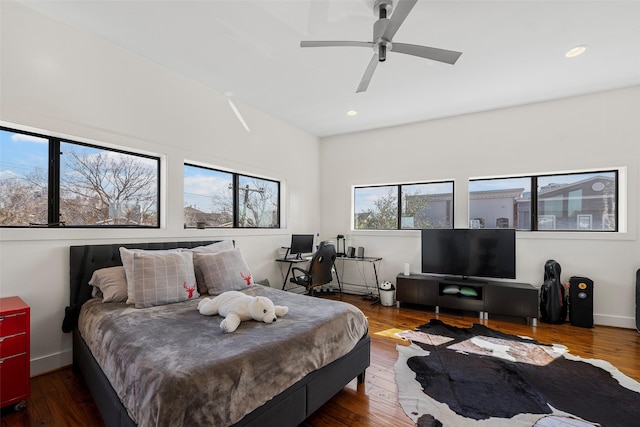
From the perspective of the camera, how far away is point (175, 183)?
328 centimetres

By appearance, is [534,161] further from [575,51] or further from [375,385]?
[375,385]

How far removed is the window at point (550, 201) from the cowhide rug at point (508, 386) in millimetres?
1831

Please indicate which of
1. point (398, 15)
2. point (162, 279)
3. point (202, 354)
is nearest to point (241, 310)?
point (202, 354)

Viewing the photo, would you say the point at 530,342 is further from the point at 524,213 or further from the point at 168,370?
the point at 168,370

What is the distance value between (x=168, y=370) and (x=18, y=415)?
152cm

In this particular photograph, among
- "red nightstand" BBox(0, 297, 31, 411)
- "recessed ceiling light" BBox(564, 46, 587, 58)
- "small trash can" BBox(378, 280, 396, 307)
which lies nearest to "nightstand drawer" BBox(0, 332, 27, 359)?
"red nightstand" BBox(0, 297, 31, 411)

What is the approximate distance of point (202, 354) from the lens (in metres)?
1.42

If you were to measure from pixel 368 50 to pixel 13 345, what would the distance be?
368 centimetres

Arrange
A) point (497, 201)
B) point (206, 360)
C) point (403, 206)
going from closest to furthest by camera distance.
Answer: point (206, 360) → point (497, 201) → point (403, 206)

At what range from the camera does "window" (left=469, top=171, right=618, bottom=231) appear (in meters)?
3.72

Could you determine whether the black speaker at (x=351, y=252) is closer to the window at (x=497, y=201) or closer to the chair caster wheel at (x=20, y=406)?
the window at (x=497, y=201)

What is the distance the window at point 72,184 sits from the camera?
7.62 ft

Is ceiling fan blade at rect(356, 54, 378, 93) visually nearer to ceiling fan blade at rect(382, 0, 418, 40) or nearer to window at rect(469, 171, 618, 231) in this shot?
ceiling fan blade at rect(382, 0, 418, 40)

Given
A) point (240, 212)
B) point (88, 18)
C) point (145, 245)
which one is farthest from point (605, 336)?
point (88, 18)
